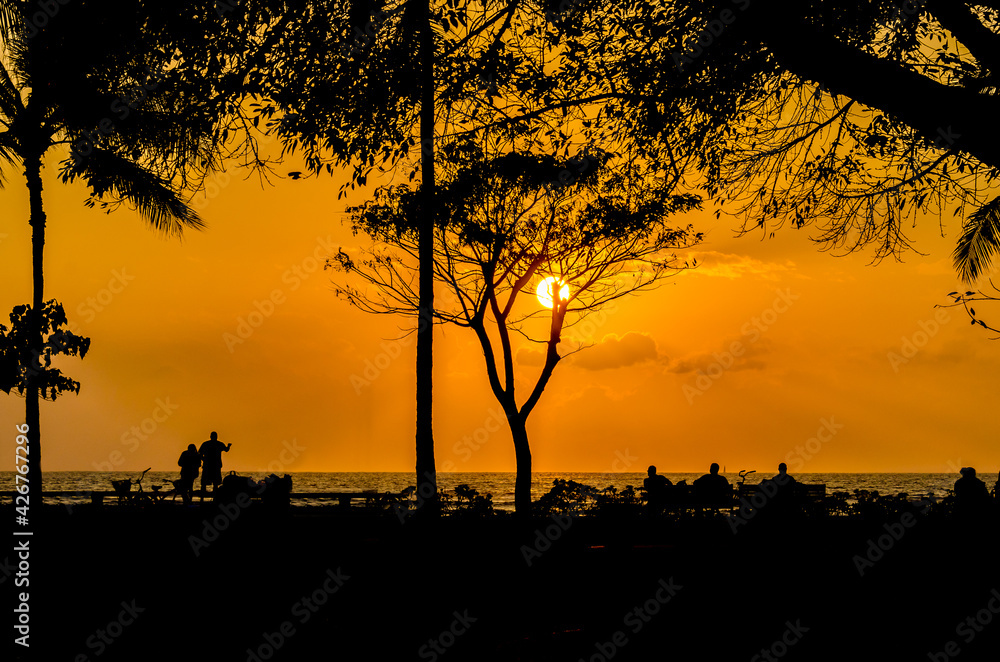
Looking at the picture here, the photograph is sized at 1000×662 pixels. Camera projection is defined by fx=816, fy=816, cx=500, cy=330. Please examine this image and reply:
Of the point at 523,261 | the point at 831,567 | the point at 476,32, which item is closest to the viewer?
the point at 476,32

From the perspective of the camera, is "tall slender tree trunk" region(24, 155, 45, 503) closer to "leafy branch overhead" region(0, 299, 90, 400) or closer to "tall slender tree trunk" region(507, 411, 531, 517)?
"leafy branch overhead" region(0, 299, 90, 400)

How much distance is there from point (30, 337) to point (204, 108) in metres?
12.6

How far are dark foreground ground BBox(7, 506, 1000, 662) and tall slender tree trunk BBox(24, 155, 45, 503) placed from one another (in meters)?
2.03

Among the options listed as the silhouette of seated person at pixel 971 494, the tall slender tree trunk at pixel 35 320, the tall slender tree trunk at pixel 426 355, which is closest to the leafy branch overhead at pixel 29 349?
the tall slender tree trunk at pixel 35 320

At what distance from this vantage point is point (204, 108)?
375 inches

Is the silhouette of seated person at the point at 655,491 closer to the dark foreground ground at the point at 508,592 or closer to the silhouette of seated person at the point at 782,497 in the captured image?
the dark foreground ground at the point at 508,592

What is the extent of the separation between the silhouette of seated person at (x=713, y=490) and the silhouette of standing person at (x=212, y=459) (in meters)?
12.3

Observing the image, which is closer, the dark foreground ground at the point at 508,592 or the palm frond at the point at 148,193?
the dark foreground ground at the point at 508,592

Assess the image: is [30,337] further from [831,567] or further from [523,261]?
[831,567]

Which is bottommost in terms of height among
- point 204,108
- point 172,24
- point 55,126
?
point 204,108

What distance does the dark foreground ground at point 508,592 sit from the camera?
7.55 meters

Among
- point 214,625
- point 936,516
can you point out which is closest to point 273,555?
point 214,625

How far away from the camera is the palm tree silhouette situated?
32.5ft

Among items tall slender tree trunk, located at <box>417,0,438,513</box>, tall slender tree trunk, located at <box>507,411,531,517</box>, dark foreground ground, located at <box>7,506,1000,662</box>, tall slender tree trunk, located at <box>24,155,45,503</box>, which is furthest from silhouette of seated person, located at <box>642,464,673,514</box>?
tall slender tree trunk, located at <box>24,155,45,503</box>
